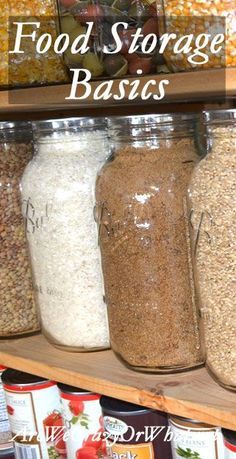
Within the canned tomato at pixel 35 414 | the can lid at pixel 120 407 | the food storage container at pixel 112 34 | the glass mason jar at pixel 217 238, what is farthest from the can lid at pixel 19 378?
the food storage container at pixel 112 34

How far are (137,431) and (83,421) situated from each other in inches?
3.8

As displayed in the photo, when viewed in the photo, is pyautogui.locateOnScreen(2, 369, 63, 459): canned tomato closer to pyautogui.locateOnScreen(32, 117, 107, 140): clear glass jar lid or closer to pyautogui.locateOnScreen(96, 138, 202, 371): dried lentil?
pyautogui.locateOnScreen(96, 138, 202, 371): dried lentil

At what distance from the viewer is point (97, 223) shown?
882mm

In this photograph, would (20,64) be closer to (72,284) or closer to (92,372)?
(72,284)

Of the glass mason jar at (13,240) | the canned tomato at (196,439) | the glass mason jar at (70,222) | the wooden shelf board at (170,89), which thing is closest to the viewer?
the wooden shelf board at (170,89)

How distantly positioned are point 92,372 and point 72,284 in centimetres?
11

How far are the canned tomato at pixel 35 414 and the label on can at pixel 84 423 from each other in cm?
5

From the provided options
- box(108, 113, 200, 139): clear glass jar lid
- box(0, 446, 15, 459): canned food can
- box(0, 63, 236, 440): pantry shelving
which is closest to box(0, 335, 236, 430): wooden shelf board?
box(0, 63, 236, 440): pantry shelving

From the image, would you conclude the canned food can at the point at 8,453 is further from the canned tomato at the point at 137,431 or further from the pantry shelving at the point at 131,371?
the canned tomato at the point at 137,431

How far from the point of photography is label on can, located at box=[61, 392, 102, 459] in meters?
0.92

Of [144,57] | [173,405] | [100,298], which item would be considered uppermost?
[144,57]

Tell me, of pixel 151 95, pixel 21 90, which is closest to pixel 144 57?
pixel 151 95

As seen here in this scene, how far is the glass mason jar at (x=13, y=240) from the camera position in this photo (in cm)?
101

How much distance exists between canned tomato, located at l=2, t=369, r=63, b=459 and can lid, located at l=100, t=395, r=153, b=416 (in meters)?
0.12
